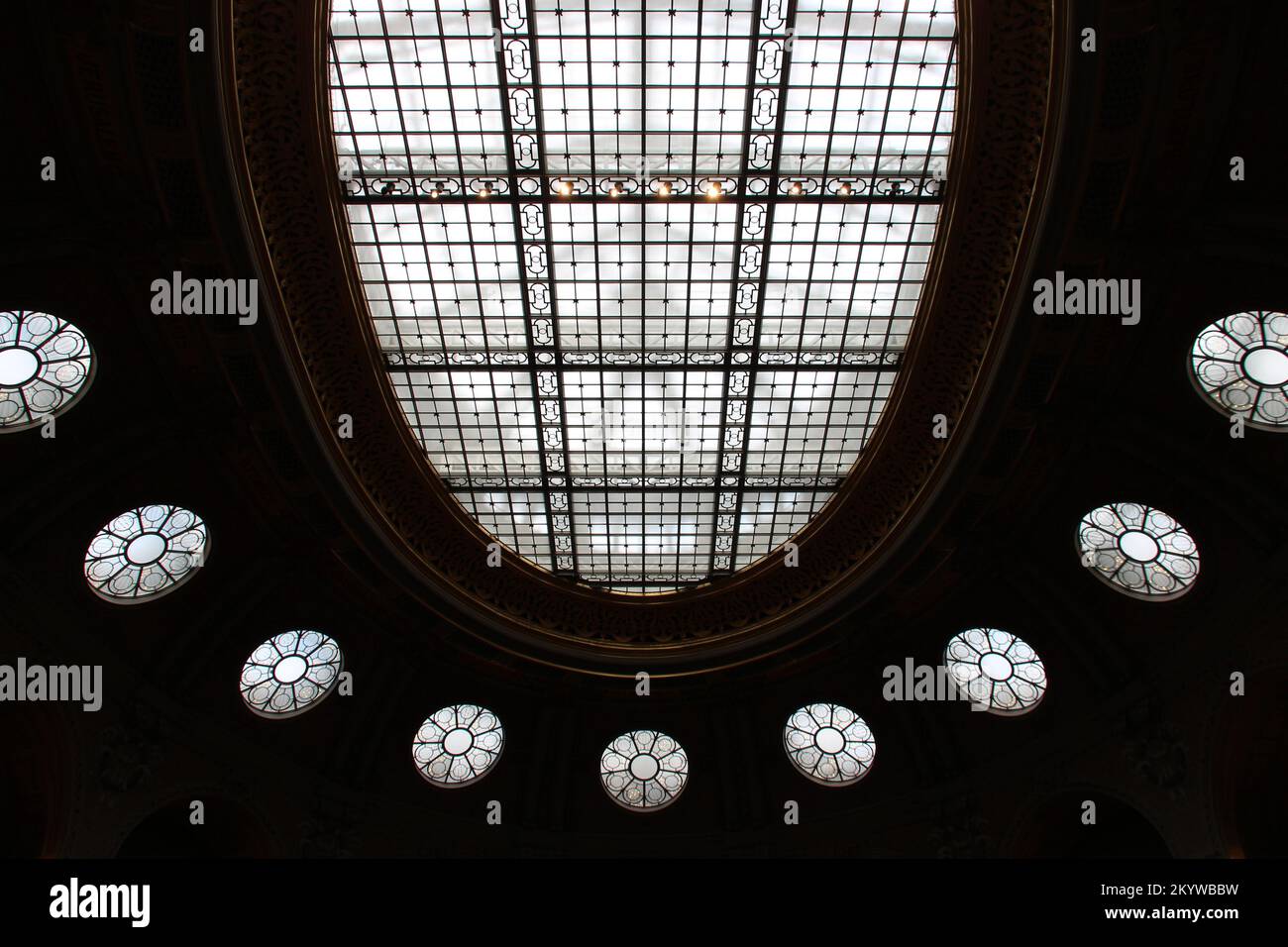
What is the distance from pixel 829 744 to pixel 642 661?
17.5 feet

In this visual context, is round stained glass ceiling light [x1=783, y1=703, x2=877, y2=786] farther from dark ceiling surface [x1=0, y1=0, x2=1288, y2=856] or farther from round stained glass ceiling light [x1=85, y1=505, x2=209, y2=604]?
round stained glass ceiling light [x1=85, y1=505, x2=209, y2=604]

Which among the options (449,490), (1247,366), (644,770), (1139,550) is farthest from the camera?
(644,770)

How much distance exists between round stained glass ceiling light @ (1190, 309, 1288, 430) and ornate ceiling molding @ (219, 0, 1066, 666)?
3671mm

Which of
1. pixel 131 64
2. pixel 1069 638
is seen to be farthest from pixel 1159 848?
pixel 131 64

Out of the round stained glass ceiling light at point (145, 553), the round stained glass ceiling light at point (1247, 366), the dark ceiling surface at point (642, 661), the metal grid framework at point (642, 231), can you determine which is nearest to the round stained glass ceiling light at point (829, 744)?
the dark ceiling surface at point (642, 661)

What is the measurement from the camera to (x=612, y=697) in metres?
25.0

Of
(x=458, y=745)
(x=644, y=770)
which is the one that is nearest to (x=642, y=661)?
(x=644, y=770)

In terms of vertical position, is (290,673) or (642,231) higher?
(642,231)

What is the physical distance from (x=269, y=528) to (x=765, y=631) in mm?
12203

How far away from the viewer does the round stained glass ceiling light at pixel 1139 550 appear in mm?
19266

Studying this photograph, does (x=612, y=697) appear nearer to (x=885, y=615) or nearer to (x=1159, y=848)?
(x=885, y=615)

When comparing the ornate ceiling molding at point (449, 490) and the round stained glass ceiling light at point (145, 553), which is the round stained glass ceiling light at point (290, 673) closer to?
the round stained glass ceiling light at point (145, 553)

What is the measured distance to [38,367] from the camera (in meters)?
17.1

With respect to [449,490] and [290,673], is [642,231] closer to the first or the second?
[449,490]
